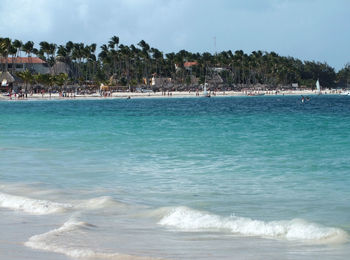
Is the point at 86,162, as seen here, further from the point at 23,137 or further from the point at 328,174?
the point at 23,137

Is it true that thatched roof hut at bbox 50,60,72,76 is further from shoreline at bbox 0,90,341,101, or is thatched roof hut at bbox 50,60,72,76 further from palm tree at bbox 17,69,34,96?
palm tree at bbox 17,69,34,96

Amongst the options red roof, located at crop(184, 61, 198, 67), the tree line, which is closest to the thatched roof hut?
the tree line

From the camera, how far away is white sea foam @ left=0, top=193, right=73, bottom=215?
10.1m

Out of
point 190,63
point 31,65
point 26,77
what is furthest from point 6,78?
point 190,63

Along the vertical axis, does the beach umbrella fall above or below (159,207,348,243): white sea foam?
above

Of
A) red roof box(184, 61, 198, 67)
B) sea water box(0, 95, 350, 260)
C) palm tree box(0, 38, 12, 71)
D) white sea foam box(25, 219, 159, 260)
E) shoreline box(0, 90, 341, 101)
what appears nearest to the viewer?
white sea foam box(25, 219, 159, 260)

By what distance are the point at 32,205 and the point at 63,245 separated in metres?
3.10

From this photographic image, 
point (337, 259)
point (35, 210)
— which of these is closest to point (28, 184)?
point (35, 210)

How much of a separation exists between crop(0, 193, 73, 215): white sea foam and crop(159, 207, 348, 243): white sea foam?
205 cm

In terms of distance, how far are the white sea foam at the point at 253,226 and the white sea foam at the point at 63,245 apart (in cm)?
161

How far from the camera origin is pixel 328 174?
14.7 m

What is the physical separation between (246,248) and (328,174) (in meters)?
7.62

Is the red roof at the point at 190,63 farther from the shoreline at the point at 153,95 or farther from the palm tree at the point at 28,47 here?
the palm tree at the point at 28,47

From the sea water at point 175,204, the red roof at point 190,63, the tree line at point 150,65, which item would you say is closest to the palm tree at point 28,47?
the tree line at point 150,65
